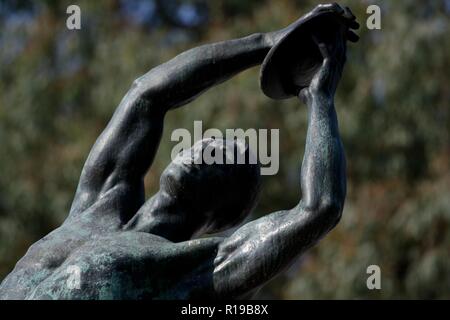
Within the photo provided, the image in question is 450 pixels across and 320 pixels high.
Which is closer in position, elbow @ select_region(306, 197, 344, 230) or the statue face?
elbow @ select_region(306, 197, 344, 230)

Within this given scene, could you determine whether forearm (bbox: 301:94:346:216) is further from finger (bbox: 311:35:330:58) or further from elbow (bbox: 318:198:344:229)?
finger (bbox: 311:35:330:58)

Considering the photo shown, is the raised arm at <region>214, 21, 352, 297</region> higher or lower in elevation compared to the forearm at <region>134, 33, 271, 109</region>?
lower

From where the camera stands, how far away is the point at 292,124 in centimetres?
1681

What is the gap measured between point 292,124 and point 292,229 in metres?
11.8

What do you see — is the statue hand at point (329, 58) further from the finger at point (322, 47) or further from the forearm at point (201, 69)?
the forearm at point (201, 69)

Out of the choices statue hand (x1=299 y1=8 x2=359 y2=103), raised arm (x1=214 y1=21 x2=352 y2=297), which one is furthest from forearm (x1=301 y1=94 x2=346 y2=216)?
statue hand (x1=299 y1=8 x2=359 y2=103)

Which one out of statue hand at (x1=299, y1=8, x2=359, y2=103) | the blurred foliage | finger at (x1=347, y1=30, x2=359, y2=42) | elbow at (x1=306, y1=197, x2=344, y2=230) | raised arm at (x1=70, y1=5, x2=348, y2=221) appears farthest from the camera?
the blurred foliage

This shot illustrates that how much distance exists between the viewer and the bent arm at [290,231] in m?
5.09

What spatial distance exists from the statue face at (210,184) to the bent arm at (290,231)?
26 cm

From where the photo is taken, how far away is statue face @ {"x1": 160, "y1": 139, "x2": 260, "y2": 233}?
17.8 ft

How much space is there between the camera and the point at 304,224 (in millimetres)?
5074

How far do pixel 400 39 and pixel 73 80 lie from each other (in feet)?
13.5

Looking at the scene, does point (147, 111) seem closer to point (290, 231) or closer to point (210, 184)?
point (210, 184)

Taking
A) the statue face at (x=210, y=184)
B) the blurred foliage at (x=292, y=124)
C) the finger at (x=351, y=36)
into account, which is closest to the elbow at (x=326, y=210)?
the statue face at (x=210, y=184)
